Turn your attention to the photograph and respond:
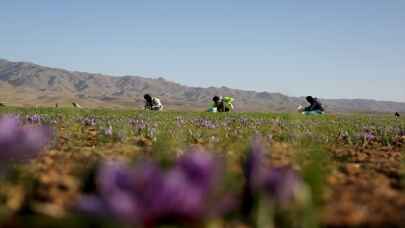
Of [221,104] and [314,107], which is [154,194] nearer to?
[221,104]

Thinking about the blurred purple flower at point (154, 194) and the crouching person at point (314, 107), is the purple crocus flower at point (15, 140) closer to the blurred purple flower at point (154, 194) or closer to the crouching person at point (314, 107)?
the blurred purple flower at point (154, 194)

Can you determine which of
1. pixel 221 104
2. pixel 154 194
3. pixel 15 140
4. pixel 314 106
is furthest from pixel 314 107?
pixel 154 194

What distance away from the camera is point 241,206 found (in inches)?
86.8

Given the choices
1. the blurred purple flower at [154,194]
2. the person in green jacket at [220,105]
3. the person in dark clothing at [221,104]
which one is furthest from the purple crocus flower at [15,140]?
the person in dark clothing at [221,104]

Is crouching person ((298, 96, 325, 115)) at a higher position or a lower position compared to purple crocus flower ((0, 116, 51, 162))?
lower

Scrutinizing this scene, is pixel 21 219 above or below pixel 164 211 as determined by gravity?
below

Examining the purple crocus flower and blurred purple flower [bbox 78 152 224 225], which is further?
the purple crocus flower

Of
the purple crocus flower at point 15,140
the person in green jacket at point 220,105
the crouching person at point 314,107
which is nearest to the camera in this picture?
the purple crocus flower at point 15,140

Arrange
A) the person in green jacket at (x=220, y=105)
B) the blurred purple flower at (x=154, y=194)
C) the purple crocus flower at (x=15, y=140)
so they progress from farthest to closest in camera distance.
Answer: the person in green jacket at (x=220, y=105), the purple crocus flower at (x=15, y=140), the blurred purple flower at (x=154, y=194)

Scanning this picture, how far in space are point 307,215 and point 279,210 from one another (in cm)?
16

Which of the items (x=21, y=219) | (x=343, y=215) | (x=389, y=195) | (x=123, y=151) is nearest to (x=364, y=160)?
(x=123, y=151)

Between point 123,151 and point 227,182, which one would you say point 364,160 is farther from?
point 227,182

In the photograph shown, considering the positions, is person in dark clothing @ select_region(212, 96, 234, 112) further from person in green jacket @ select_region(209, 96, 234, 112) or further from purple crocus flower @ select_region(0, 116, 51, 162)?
purple crocus flower @ select_region(0, 116, 51, 162)

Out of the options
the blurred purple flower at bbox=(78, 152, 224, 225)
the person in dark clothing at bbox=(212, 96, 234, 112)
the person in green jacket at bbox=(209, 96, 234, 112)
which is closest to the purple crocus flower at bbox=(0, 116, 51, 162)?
the blurred purple flower at bbox=(78, 152, 224, 225)
